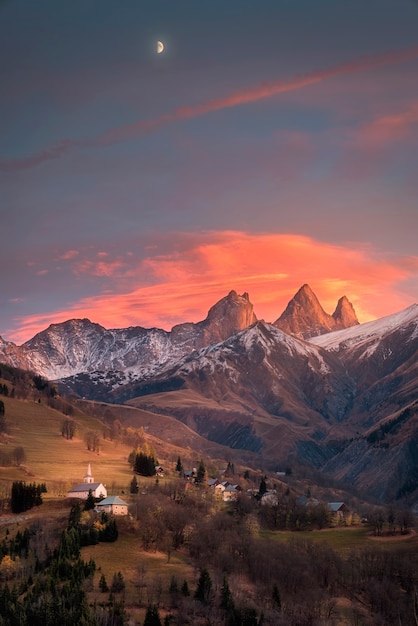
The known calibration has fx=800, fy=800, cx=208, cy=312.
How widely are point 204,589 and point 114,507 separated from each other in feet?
127

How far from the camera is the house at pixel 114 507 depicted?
137m

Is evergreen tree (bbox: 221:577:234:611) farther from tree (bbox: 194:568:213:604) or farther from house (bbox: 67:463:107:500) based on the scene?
house (bbox: 67:463:107:500)

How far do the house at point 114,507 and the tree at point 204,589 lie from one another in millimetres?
34155

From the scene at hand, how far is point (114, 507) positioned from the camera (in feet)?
452

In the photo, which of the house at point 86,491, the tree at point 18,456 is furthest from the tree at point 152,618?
the tree at point 18,456

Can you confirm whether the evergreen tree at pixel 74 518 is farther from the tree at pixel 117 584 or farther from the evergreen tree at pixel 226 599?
the evergreen tree at pixel 226 599

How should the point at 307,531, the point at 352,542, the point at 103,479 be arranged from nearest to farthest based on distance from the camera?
1. the point at 352,542
2. the point at 307,531
3. the point at 103,479

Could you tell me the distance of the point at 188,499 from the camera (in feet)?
516

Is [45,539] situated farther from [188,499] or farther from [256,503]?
[256,503]

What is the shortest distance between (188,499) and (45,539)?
148 feet

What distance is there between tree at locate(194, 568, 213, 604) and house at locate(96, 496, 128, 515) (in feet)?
112

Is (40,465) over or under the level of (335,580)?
over

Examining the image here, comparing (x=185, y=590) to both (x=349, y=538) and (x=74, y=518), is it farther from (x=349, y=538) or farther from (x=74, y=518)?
(x=349, y=538)

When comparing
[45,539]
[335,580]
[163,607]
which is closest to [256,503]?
[335,580]
